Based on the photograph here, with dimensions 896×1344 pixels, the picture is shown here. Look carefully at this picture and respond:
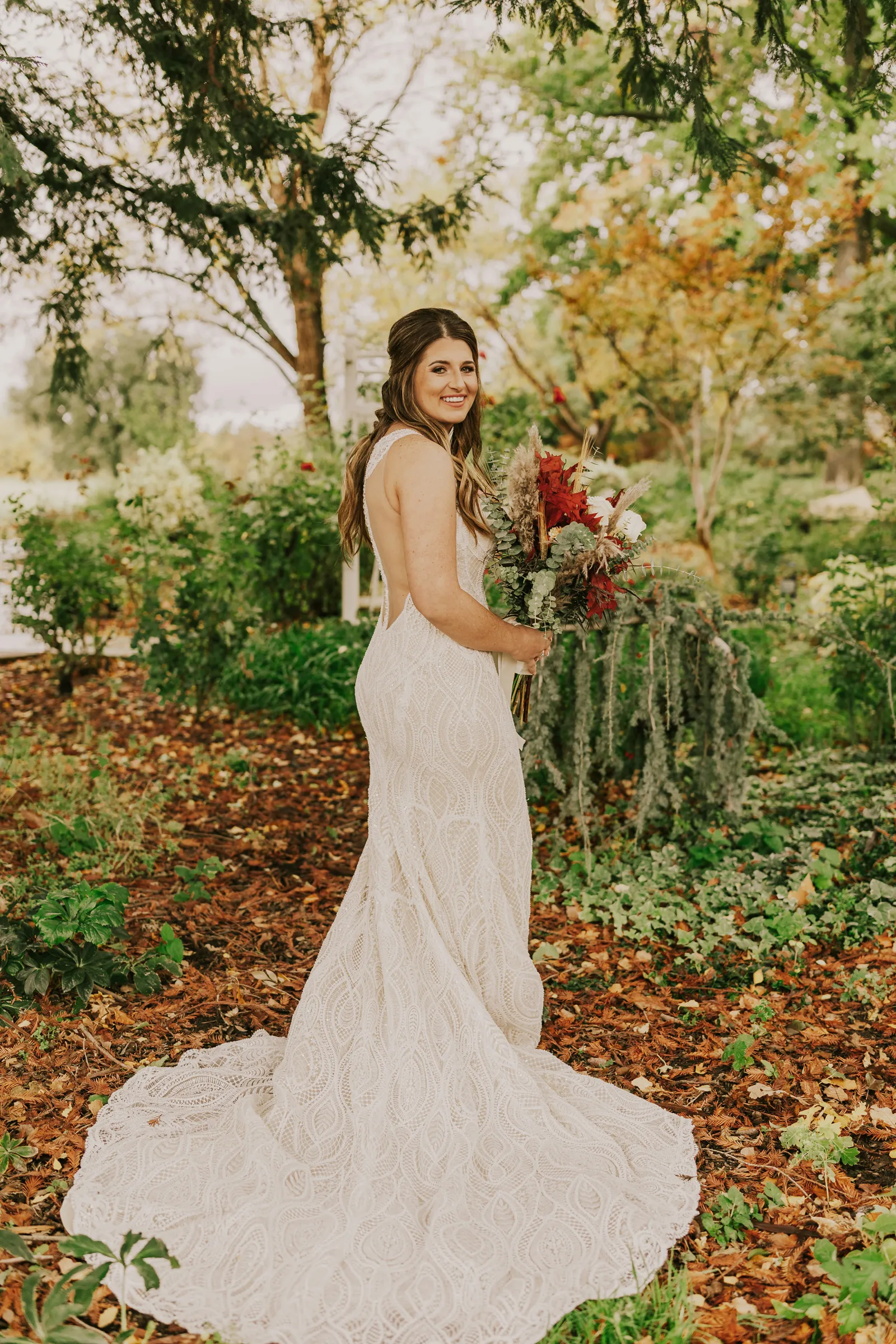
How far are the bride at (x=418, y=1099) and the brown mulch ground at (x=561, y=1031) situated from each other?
159 millimetres

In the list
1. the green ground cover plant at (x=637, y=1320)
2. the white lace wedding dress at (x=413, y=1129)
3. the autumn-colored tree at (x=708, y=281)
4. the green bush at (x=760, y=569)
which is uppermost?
the autumn-colored tree at (x=708, y=281)

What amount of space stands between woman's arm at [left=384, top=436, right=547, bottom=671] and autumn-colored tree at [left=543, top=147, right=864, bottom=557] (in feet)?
28.6

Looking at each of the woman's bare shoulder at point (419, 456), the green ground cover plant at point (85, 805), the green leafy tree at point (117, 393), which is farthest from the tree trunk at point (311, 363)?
the green leafy tree at point (117, 393)

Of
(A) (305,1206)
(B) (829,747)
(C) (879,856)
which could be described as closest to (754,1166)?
(A) (305,1206)

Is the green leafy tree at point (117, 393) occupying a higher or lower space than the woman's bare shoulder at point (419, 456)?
higher

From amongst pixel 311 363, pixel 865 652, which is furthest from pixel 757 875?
pixel 311 363

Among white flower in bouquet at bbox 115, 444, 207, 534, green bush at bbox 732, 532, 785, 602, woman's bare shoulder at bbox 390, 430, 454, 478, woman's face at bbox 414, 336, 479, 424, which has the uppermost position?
white flower in bouquet at bbox 115, 444, 207, 534

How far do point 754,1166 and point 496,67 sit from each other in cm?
1279

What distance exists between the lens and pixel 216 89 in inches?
172

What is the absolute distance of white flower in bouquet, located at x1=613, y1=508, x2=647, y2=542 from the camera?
2.84m

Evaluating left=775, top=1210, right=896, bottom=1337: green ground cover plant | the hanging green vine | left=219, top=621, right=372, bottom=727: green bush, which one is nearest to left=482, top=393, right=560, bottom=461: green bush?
A: left=219, top=621, right=372, bottom=727: green bush

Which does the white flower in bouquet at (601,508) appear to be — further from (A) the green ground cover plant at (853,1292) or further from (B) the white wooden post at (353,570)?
(B) the white wooden post at (353,570)

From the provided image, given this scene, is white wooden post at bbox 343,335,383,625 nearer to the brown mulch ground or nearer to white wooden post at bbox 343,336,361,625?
white wooden post at bbox 343,336,361,625

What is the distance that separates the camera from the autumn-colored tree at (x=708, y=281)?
10508 mm
